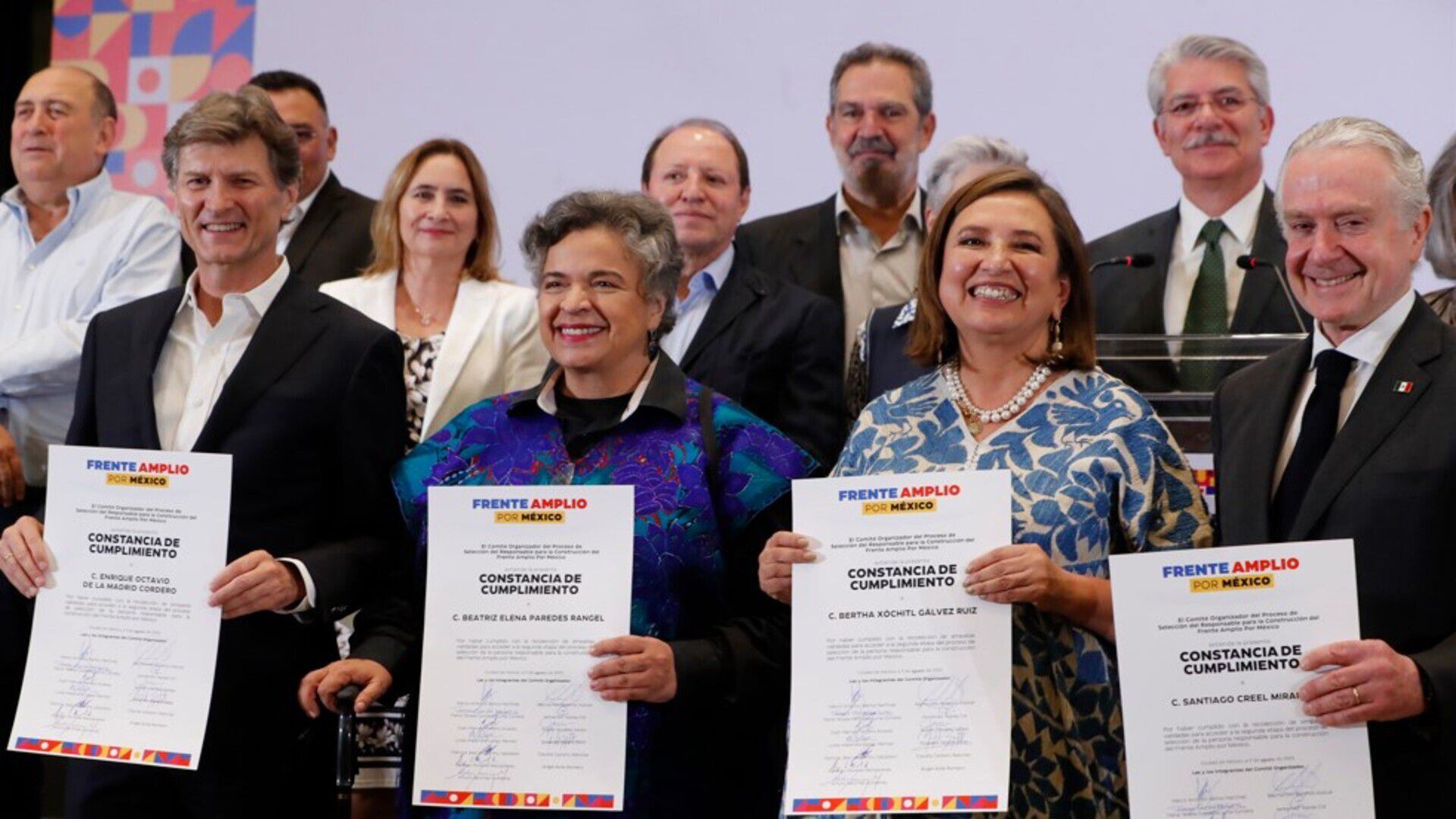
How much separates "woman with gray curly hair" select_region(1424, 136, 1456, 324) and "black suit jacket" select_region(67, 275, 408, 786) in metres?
2.22

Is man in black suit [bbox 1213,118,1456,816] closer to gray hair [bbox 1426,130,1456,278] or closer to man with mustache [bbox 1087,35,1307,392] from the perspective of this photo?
gray hair [bbox 1426,130,1456,278]

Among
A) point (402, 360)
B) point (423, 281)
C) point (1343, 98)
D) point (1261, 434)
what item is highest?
point (1343, 98)

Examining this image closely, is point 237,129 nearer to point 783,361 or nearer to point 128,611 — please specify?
point 128,611

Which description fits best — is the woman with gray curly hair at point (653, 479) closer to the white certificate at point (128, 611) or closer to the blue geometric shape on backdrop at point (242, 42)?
the white certificate at point (128, 611)

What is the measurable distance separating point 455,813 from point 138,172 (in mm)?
3961

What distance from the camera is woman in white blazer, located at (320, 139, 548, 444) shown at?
4090 millimetres

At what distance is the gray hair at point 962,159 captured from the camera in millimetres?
4242

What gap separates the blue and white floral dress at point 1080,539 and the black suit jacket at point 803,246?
1777 millimetres

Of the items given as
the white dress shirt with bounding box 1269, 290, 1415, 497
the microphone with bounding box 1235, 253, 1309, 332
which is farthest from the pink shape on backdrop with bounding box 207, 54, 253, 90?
the white dress shirt with bounding box 1269, 290, 1415, 497

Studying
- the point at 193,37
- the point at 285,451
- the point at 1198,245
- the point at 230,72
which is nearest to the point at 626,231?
the point at 285,451

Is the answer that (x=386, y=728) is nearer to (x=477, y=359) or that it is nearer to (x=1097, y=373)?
(x=477, y=359)

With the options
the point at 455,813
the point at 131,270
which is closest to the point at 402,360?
the point at 455,813

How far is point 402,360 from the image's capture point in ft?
11.3

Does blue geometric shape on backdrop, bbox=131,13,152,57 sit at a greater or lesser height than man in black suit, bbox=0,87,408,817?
greater
